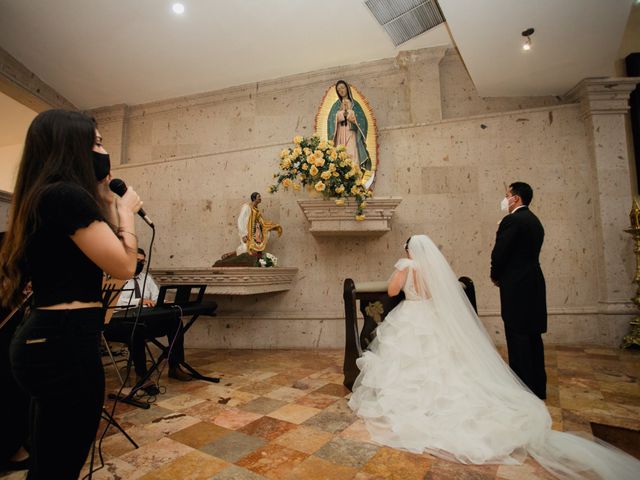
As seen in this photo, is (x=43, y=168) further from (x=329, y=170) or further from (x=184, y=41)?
(x=184, y=41)

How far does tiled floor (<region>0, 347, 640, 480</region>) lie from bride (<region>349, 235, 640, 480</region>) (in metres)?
0.12

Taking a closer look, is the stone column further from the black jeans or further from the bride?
the black jeans

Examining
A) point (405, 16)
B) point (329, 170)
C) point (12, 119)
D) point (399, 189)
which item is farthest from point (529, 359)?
point (12, 119)

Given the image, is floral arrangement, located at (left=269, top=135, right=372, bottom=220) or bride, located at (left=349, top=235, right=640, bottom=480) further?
floral arrangement, located at (left=269, top=135, right=372, bottom=220)

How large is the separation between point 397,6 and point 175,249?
16.5ft

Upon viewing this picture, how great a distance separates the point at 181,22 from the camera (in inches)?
203

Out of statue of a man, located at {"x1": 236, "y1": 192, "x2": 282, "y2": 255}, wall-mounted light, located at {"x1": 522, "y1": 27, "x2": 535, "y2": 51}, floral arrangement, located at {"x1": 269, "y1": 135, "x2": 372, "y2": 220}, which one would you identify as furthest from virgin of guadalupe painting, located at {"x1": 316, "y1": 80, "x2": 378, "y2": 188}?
wall-mounted light, located at {"x1": 522, "y1": 27, "x2": 535, "y2": 51}

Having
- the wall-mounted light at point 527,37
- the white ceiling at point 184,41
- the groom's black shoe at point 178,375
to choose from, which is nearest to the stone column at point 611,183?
the wall-mounted light at point 527,37

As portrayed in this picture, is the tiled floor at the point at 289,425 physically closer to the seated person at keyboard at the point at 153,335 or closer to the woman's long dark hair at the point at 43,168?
the seated person at keyboard at the point at 153,335

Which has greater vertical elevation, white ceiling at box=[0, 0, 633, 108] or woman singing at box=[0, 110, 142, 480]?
white ceiling at box=[0, 0, 633, 108]

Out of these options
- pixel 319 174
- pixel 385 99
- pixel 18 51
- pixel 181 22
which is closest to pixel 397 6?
pixel 385 99

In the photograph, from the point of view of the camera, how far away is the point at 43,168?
1.07m

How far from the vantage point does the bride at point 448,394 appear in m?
2.00

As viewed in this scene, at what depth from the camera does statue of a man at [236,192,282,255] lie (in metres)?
4.94
